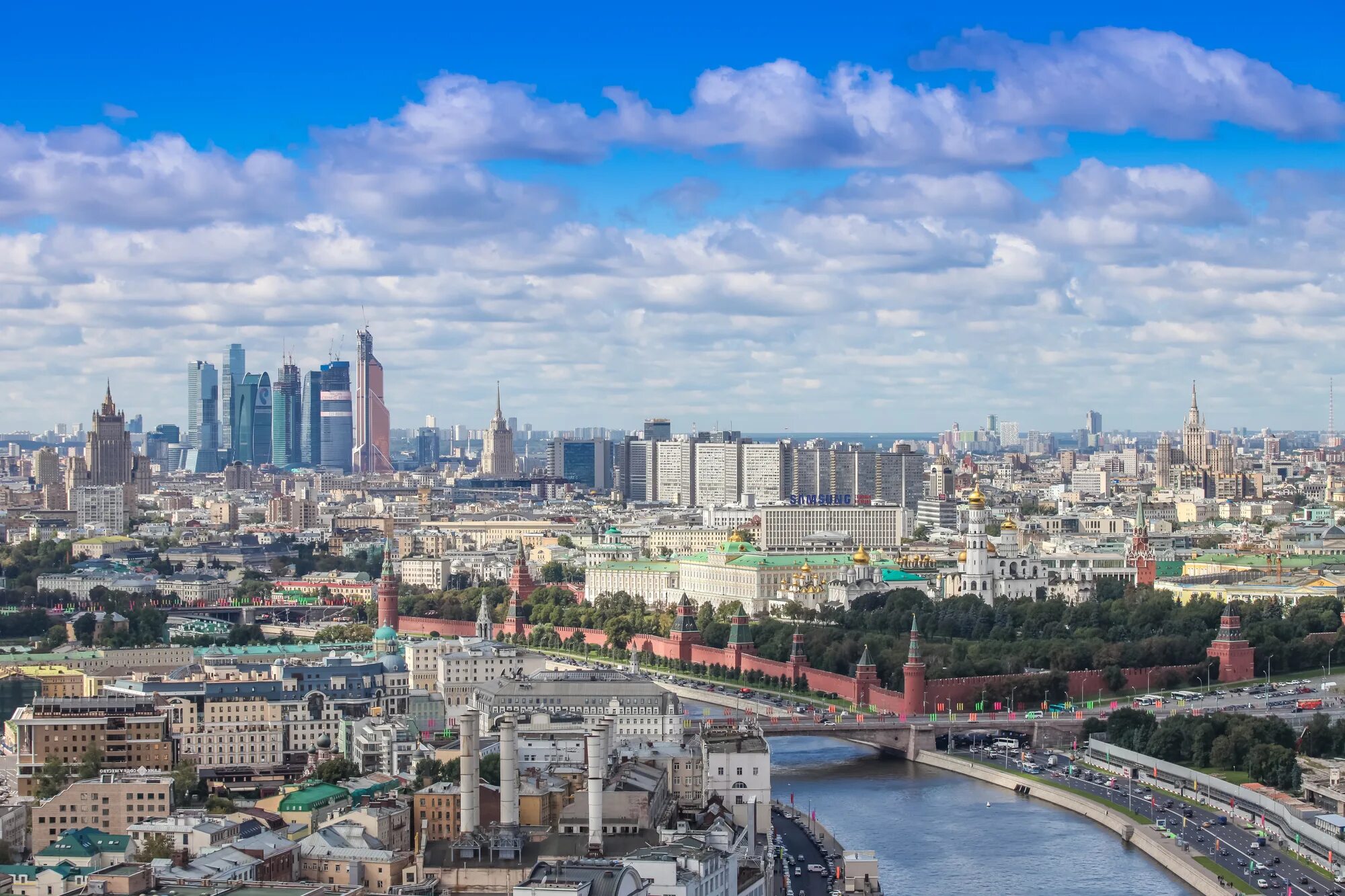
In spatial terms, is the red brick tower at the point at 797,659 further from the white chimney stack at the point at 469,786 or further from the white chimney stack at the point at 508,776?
the white chimney stack at the point at 469,786

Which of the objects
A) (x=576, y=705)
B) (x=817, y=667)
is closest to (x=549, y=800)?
(x=576, y=705)

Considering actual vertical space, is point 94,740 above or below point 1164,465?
below

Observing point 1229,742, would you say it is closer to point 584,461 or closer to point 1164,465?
point 1164,465

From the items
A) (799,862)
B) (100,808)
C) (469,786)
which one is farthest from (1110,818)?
(100,808)

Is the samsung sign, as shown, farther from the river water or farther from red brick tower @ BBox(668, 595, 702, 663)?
the river water

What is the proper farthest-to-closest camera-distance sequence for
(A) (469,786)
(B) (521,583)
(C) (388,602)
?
1. (B) (521,583)
2. (C) (388,602)
3. (A) (469,786)

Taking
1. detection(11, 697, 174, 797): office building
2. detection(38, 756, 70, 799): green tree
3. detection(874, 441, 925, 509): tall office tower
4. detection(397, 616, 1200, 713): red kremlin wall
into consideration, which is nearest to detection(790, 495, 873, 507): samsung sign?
detection(874, 441, 925, 509): tall office tower
